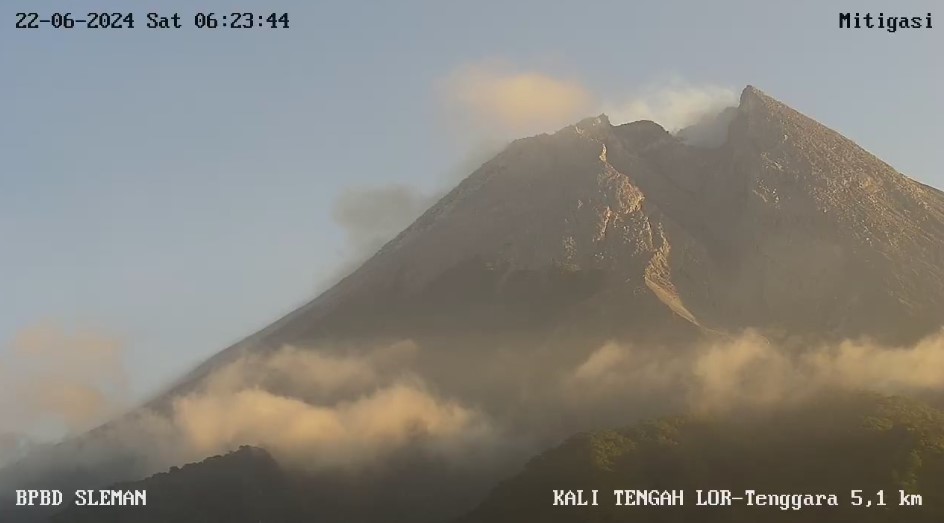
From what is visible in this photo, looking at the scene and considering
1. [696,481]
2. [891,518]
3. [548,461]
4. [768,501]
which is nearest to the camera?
[891,518]

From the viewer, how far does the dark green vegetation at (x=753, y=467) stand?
542 ft

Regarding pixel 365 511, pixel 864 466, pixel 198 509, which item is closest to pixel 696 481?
pixel 864 466

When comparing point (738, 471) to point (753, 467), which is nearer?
point (738, 471)

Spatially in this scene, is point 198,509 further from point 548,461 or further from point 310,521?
point 548,461

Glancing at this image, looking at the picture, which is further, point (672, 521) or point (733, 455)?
point (733, 455)

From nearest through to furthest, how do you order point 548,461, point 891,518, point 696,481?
point 891,518
point 696,481
point 548,461

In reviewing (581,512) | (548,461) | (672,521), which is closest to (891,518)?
(672,521)

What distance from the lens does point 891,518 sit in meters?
156

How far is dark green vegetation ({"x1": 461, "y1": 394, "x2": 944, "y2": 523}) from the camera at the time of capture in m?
165

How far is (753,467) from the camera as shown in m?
180

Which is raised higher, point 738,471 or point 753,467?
point 753,467

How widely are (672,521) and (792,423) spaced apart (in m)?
42.2

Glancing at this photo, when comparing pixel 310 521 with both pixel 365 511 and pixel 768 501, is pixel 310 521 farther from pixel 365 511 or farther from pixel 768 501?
pixel 768 501

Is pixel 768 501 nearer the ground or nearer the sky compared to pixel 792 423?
nearer the ground
